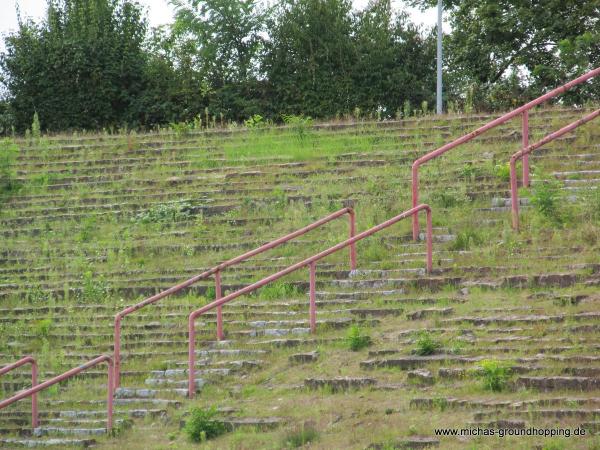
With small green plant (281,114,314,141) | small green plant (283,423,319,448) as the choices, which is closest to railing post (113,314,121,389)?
small green plant (283,423,319,448)

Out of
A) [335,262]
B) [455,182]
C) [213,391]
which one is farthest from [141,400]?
[455,182]

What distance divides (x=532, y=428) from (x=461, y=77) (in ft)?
87.0

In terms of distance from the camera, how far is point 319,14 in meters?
39.2

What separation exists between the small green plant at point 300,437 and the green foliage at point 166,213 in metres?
9.59

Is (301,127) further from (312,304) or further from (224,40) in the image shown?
(224,40)

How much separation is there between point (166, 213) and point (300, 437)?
33.2 feet

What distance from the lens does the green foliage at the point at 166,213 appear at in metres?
21.5

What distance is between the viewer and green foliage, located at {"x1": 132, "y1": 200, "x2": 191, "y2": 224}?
2152 centimetres

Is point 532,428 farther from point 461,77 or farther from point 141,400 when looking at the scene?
point 461,77

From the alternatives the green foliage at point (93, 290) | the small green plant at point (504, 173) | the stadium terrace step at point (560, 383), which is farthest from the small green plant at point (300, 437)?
the small green plant at point (504, 173)

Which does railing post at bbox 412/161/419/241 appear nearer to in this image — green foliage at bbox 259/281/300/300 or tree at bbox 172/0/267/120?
green foliage at bbox 259/281/300/300

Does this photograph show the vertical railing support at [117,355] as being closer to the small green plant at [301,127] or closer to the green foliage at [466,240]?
the green foliage at [466,240]

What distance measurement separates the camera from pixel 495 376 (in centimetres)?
1252

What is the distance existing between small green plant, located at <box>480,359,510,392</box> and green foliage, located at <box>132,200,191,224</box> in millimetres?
9798
